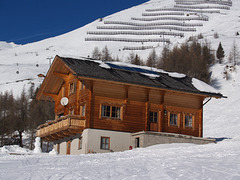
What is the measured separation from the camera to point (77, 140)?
29109mm

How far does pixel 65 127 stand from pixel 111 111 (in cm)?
358

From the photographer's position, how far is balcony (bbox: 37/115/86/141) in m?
27.6

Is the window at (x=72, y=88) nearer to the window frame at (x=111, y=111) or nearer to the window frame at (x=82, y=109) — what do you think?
the window frame at (x=82, y=109)

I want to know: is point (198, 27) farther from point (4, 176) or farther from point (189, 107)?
point (4, 176)

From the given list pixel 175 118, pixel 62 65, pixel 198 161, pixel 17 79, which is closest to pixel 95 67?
pixel 62 65

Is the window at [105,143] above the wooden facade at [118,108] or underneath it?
underneath

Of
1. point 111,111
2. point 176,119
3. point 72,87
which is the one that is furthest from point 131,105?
point 72,87

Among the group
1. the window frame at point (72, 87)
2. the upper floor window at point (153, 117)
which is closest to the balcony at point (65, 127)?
the window frame at point (72, 87)

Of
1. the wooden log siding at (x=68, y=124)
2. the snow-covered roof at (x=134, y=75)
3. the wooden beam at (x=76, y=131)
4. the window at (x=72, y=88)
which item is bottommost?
the wooden beam at (x=76, y=131)

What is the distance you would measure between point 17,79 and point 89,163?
7771cm

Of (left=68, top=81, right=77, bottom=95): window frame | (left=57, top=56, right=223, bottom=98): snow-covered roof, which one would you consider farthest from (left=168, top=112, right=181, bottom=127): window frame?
(left=68, top=81, right=77, bottom=95): window frame

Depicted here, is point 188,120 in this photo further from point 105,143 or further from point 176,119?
point 105,143

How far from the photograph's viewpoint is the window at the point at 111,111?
2881cm

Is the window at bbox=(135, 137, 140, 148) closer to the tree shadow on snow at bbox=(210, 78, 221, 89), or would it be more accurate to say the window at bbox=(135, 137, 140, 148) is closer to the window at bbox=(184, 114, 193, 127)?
the window at bbox=(184, 114, 193, 127)
